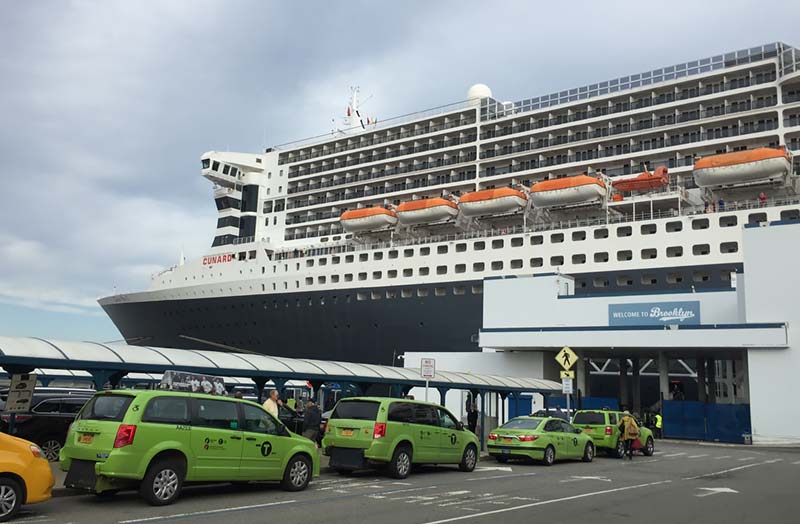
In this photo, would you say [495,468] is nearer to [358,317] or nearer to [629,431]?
[629,431]

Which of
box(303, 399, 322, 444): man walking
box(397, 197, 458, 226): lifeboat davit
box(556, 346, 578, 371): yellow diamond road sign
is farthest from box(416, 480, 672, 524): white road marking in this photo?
box(397, 197, 458, 226): lifeboat davit

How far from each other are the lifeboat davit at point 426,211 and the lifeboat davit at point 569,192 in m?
5.43

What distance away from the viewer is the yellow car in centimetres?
754

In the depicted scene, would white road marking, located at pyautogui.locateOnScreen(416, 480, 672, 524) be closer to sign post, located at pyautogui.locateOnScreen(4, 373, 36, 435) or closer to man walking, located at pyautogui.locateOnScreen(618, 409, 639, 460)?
man walking, located at pyautogui.locateOnScreen(618, 409, 639, 460)

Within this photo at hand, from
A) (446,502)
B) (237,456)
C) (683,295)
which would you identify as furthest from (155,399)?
(683,295)

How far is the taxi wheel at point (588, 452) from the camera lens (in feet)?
57.7

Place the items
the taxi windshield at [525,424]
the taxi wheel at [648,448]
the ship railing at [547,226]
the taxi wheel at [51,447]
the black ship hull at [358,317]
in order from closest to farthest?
the taxi wheel at [51,447] → the taxi windshield at [525,424] → the taxi wheel at [648,448] → the ship railing at [547,226] → the black ship hull at [358,317]

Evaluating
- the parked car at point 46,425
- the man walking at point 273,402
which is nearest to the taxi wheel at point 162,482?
the man walking at point 273,402

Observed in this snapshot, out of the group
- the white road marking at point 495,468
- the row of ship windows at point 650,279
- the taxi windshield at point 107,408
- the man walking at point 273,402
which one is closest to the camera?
the taxi windshield at point 107,408

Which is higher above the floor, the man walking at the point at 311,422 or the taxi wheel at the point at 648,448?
the man walking at the point at 311,422

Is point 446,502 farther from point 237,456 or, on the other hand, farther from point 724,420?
point 724,420

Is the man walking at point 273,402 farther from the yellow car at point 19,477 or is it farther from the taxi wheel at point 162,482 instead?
the yellow car at point 19,477

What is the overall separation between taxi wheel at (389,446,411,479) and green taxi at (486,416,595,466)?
13.6ft

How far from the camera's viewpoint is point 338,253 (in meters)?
42.6
